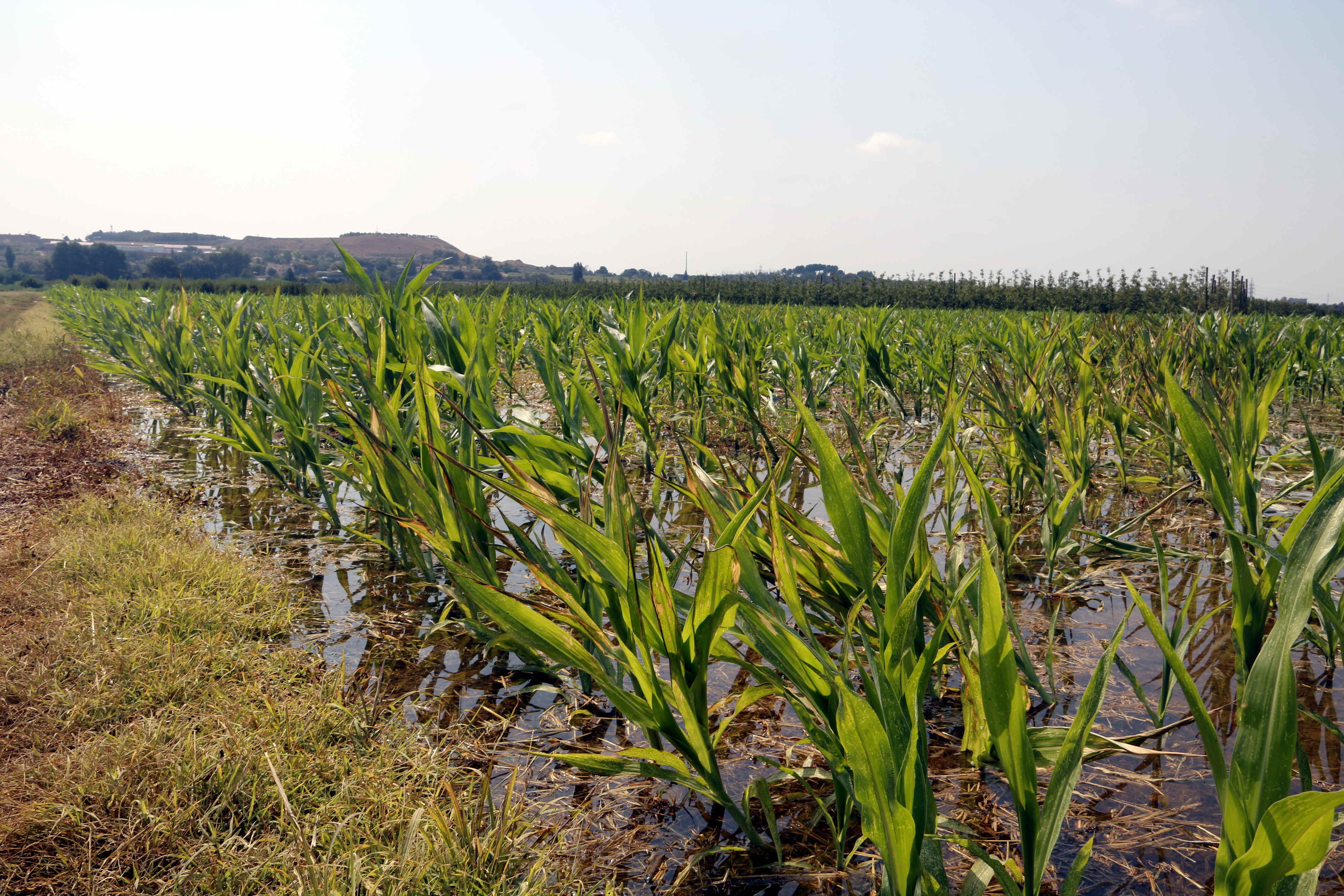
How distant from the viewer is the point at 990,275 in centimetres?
3525

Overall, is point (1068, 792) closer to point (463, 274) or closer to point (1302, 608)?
point (1302, 608)

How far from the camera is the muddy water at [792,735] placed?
128 cm

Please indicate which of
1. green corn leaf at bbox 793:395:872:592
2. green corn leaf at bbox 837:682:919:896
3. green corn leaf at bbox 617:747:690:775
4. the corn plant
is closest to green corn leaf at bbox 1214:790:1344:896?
the corn plant

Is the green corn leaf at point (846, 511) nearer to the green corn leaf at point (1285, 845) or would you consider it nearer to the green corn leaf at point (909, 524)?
the green corn leaf at point (909, 524)

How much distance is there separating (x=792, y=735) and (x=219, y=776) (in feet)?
3.84

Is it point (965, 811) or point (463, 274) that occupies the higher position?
point (463, 274)

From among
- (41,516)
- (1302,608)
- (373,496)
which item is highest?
(1302,608)

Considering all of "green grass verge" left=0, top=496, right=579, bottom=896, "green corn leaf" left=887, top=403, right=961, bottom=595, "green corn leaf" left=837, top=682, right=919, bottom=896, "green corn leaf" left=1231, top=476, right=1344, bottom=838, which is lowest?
"green grass verge" left=0, top=496, right=579, bottom=896

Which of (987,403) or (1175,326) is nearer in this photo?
(987,403)

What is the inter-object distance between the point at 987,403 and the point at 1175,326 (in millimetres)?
3232

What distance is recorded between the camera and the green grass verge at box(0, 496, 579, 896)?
4.05 ft

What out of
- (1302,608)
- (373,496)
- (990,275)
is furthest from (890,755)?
(990,275)

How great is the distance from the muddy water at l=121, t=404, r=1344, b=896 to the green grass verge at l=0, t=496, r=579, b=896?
114 millimetres

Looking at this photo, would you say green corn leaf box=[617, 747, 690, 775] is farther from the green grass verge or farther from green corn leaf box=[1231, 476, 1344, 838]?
green corn leaf box=[1231, 476, 1344, 838]
